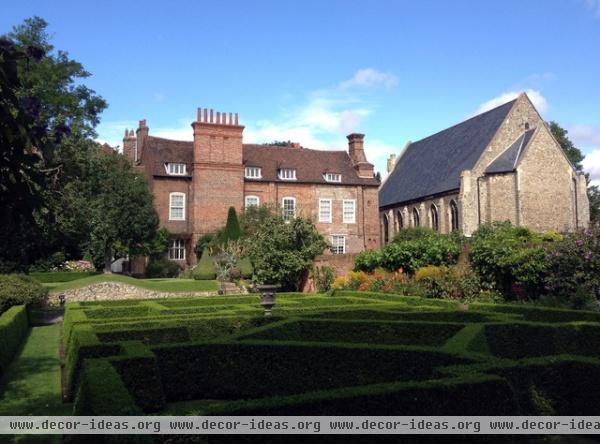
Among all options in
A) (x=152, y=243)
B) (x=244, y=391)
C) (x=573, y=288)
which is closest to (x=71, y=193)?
(x=152, y=243)

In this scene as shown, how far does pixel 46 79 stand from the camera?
31531 millimetres

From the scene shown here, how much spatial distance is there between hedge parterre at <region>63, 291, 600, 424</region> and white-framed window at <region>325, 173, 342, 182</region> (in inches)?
1178

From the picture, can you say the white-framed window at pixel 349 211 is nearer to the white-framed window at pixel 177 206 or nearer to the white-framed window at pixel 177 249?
the white-framed window at pixel 177 206

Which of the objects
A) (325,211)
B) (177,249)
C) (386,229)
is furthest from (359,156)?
(177,249)

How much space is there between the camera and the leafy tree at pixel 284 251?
25484mm

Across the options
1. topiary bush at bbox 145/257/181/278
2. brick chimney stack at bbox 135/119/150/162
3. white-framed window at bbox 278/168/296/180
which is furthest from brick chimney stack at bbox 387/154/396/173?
topiary bush at bbox 145/257/181/278

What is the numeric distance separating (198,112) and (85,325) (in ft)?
93.8

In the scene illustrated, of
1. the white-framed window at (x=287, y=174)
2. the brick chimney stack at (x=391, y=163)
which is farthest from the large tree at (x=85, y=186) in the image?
the brick chimney stack at (x=391, y=163)

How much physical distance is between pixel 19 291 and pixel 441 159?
37026mm

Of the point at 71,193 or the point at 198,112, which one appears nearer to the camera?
the point at 71,193

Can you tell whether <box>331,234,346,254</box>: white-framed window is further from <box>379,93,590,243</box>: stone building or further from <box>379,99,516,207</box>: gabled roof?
<box>379,99,516,207</box>: gabled roof

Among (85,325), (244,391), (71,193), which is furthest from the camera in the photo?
(71,193)

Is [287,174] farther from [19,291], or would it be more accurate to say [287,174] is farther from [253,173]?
[19,291]

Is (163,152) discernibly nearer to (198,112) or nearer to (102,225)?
(198,112)
